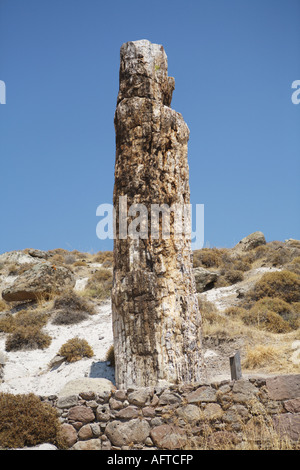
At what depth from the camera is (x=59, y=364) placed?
34.5ft

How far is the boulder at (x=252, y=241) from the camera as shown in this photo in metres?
26.4

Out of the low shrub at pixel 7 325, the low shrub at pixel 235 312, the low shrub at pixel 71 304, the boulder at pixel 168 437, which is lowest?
the boulder at pixel 168 437

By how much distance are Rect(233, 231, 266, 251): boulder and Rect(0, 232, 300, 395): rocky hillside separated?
562 centimetres

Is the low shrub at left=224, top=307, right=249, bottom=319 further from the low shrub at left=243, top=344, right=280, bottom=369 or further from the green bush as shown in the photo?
the green bush

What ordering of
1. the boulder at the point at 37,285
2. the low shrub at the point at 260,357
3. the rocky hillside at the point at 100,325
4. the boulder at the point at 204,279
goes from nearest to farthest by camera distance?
the low shrub at the point at 260,357
the rocky hillside at the point at 100,325
the boulder at the point at 37,285
the boulder at the point at 204,279

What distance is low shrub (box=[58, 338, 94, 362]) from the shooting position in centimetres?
1052

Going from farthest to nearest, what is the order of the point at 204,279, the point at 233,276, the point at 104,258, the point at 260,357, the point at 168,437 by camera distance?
the point at 104,258, the point at 233,276, the point at 204,279, the point at 260,357, the point at 168,437

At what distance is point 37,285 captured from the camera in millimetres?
15789

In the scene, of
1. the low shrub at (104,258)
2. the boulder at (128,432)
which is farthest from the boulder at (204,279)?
the boulder at (128,432)

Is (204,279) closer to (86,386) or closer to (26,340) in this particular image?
(26,340)

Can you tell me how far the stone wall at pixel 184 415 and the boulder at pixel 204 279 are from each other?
12.5 meters

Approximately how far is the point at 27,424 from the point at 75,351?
17.4 ft

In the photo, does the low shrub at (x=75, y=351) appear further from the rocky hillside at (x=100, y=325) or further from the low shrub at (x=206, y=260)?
the low shrub at (x=206, y=260)

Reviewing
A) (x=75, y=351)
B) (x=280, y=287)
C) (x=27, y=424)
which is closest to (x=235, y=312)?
(x=280, y=287)
